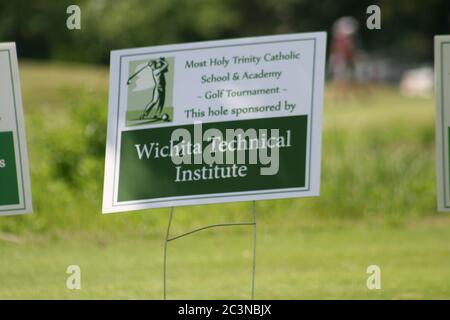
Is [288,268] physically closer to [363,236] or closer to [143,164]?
[363,236]

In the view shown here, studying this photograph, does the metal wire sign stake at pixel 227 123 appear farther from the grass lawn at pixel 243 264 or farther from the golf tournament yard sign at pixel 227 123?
the grass lawn at pixel 243 264

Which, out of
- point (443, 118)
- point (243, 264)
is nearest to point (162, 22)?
point (243, 264)

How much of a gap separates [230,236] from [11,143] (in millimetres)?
4460

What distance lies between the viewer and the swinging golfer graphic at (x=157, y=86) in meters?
6.30

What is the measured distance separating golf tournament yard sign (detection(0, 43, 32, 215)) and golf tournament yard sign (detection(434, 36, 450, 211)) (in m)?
2.66

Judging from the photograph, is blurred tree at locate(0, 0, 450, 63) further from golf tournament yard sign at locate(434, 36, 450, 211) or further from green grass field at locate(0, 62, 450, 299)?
golf tournament yard sign at locate(434, 36, 450, 211)

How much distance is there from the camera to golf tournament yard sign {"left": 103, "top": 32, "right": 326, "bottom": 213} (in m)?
6.31

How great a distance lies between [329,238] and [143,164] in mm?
4435

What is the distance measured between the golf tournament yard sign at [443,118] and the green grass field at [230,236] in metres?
1.04

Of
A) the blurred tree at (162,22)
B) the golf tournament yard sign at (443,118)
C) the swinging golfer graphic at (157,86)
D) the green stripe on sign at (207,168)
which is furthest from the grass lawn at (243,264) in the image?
the blurred tree at (162,22)

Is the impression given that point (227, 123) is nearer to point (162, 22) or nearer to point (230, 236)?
point (230, 236)

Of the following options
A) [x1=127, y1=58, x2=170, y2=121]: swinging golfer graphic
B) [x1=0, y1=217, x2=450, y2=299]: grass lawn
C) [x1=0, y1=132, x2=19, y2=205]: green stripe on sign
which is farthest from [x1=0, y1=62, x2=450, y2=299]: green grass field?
[x1=127, y1=58, x2=170, y2=121]: swinging golfer graphic

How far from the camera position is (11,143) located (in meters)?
6.43
